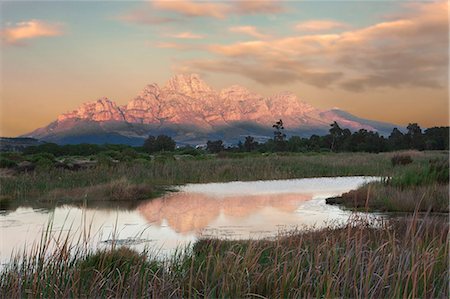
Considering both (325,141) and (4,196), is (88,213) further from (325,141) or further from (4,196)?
(325,141)

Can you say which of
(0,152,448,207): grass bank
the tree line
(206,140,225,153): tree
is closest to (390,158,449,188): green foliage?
(0,152,448,207): grass bank

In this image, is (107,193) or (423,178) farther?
(107,193)

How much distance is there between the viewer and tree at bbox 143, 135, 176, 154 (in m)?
70.4

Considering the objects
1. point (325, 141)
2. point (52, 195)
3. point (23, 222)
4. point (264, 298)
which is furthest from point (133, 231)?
A: point (325, 141)

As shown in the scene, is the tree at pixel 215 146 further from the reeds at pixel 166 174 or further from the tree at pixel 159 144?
the reeds at pixel 166 174

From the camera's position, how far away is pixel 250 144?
81.2 metres

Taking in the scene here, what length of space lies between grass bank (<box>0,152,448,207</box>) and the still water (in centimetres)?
192

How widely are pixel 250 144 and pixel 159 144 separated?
15.2m

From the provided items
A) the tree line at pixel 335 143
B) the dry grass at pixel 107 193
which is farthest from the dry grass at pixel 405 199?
the tree line at pixel 335 143

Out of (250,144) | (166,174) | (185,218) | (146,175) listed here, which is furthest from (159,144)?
(185,218)

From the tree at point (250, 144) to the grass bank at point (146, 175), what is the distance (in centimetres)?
4286

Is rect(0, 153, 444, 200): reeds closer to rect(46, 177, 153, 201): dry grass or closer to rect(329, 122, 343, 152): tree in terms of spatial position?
rect(46, 177, 153, 201): dry grass

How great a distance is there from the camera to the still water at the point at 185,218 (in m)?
12.6

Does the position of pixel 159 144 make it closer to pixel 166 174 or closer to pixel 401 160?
pixel 401 160
